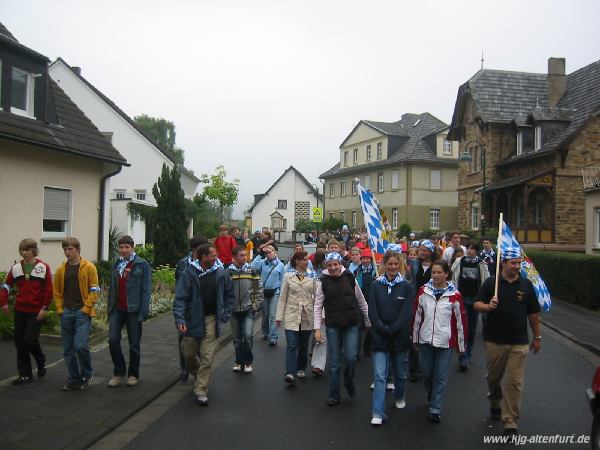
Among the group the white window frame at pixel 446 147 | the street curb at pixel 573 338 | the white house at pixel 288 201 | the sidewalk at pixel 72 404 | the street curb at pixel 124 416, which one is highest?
the white window frame at pixel 446 147

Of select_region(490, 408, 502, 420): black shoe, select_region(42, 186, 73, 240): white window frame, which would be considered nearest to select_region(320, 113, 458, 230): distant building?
select_region(42, 186, 73, 240): white window frame

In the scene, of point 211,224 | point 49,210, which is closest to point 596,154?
point 211,224

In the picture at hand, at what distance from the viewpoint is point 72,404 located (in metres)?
6.44

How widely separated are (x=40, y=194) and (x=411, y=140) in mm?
42111

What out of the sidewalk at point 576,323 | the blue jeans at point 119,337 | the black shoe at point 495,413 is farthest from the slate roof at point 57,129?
the sidewalk at point 576,323

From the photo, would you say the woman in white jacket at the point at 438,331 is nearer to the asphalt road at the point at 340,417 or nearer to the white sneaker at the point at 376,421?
the asphalt road at the point at 340,417

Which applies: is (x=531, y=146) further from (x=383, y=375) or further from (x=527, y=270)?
(x=383, y=375)

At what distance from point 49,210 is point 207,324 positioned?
28.4 ft

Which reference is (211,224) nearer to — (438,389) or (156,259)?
(156,259)

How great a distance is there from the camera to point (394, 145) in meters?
52.5

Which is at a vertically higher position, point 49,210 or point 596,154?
point 596,154

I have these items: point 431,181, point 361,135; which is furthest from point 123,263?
point 361,135

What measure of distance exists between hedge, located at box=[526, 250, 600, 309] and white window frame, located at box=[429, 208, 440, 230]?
99.1ft

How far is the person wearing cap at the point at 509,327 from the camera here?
5.76 meters
